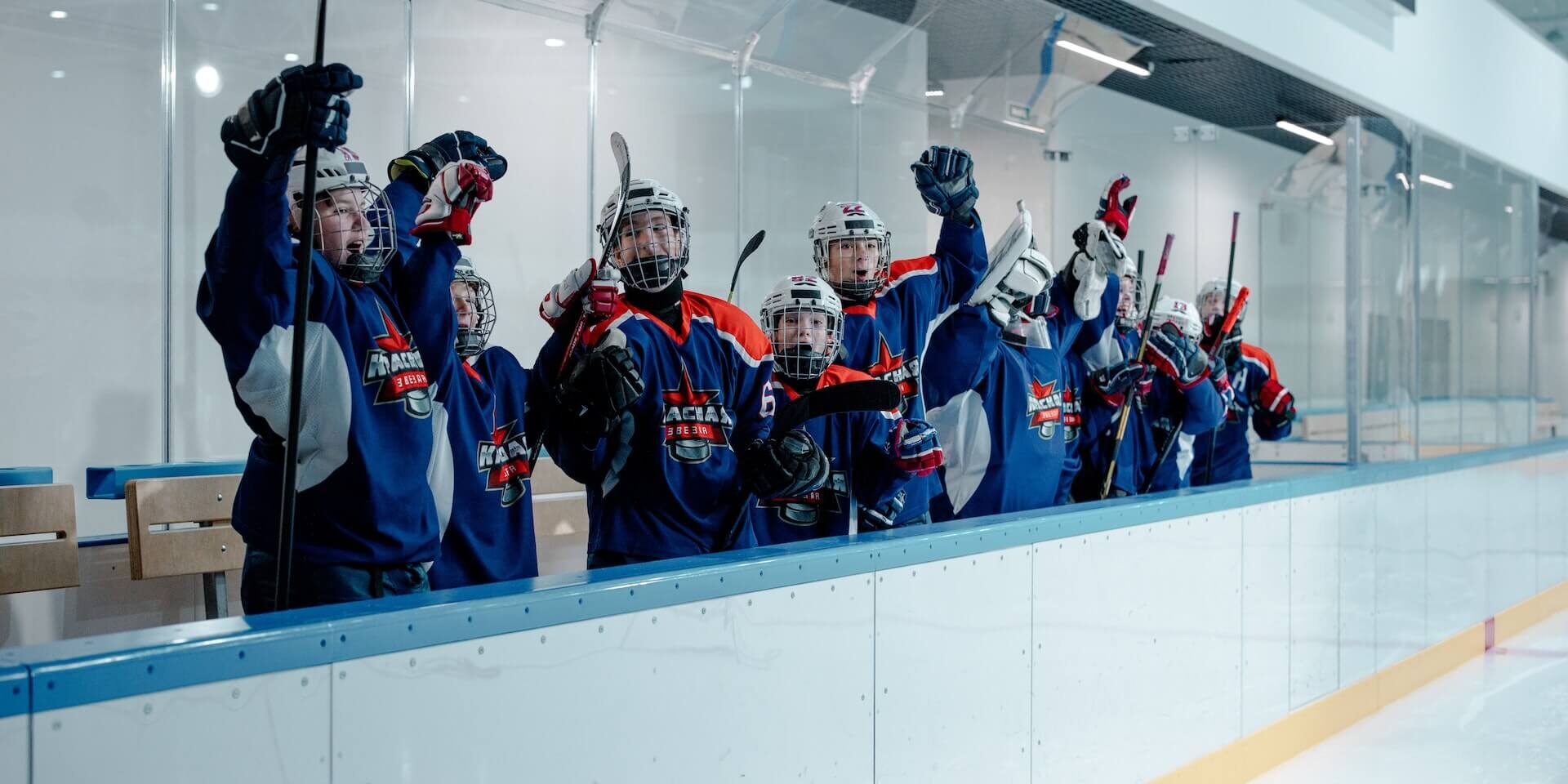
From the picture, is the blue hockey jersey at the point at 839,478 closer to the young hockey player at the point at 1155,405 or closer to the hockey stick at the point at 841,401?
the hockey stick at the point at 841,401

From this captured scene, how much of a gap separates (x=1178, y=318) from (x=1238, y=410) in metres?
0.90

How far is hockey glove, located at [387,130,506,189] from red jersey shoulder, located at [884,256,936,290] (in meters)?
0.98

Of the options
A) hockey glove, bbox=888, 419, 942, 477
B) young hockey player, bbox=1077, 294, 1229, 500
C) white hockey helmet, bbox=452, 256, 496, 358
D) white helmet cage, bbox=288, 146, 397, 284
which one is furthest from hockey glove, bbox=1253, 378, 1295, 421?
white helmet cage, bbox=288, 146, 397, 284

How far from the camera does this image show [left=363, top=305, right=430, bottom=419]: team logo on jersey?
73.4 inches

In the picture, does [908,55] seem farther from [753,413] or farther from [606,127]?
[753,413]

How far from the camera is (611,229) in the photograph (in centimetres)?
219

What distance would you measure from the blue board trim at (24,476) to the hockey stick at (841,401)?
1567 mm

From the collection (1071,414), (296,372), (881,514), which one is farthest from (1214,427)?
(296,372)

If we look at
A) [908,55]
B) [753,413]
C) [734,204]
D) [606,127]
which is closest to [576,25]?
[606,127]

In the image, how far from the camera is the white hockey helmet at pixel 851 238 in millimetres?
2645

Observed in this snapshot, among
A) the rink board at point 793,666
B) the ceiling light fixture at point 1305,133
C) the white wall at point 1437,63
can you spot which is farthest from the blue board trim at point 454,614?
the ceiling light fixture at point 1305,133

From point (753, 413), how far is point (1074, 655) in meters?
0.79

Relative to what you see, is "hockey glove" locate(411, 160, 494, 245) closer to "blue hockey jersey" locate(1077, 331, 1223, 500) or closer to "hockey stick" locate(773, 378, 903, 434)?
"hockey stick" locate(773, 378, 903, 434)

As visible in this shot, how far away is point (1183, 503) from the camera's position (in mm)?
3031
